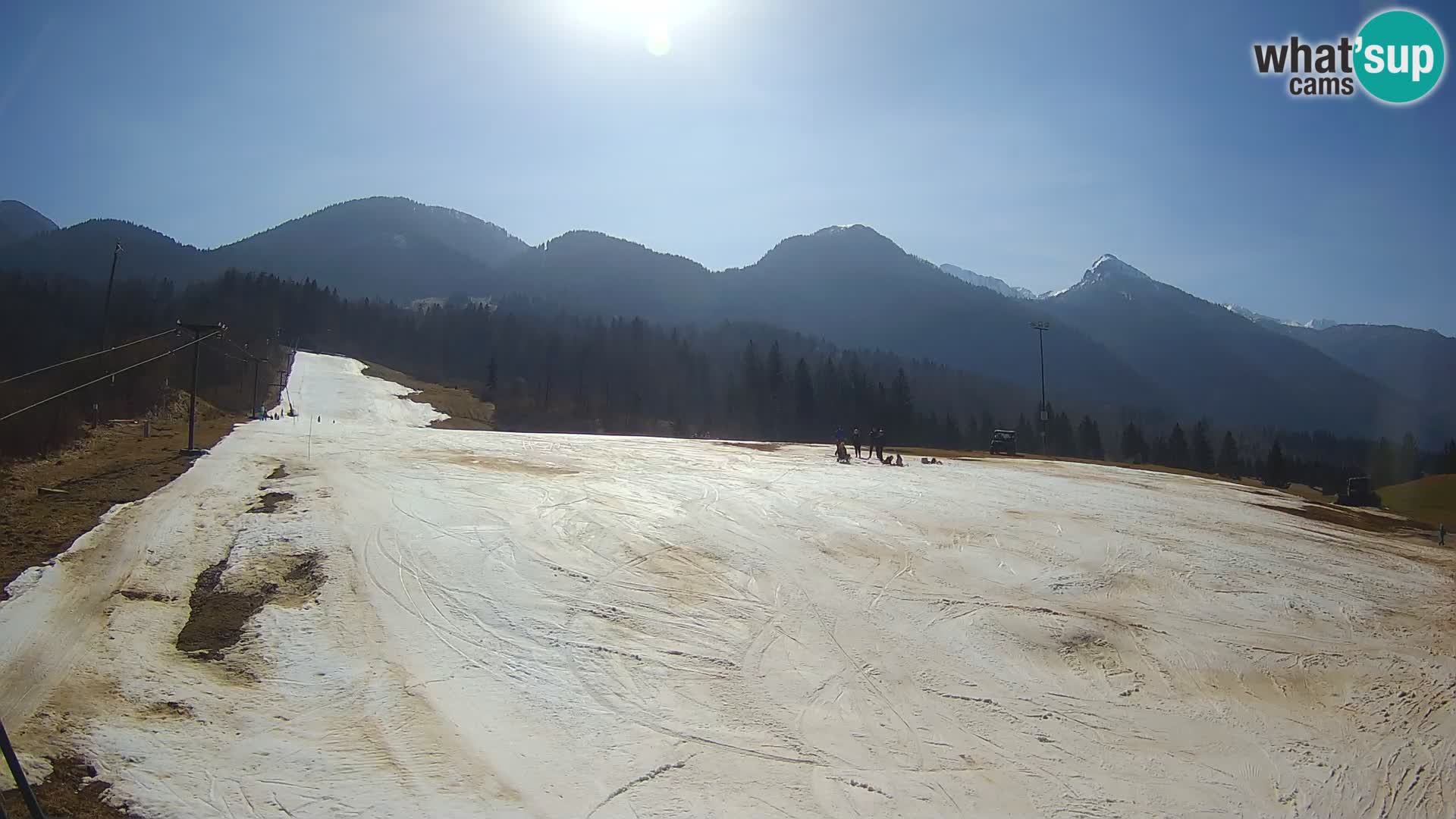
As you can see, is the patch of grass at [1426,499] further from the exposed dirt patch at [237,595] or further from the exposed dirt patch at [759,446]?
the exposed dirt patch at [237,595]

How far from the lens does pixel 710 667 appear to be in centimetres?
873

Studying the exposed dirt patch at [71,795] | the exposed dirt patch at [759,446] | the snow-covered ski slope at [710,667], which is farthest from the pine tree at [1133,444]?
the exposed dirt patch at [71,795]

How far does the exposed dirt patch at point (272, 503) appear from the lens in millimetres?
13641

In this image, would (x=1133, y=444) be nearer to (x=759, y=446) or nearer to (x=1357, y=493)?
(x=1357, y=493)

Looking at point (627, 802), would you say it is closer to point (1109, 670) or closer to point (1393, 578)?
point (1109, 670)

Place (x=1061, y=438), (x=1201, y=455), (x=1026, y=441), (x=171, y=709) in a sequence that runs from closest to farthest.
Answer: (x=171, y=709) → (x=1201, y=455) → (x=1026, y=441) → (x=1061, y=438)

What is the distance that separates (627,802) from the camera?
6.03 meters

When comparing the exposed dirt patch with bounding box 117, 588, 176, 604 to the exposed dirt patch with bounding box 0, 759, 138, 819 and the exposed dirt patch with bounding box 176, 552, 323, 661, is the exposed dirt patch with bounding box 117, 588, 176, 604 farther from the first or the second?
the exposed dirt patch with bounding box 0, 759, 138, 819

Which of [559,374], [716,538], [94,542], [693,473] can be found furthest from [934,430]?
[94,542]

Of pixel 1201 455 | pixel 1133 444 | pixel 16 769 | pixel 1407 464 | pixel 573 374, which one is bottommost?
pixel 16 769

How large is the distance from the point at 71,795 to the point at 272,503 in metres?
9.90

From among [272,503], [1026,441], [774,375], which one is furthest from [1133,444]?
[272,503]

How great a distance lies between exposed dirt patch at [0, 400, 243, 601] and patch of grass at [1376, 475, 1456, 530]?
167 feet

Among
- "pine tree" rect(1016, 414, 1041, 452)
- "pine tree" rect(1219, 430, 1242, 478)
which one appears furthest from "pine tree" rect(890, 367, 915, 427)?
"pine tree" rect(1219, 430, 1242, 478)
